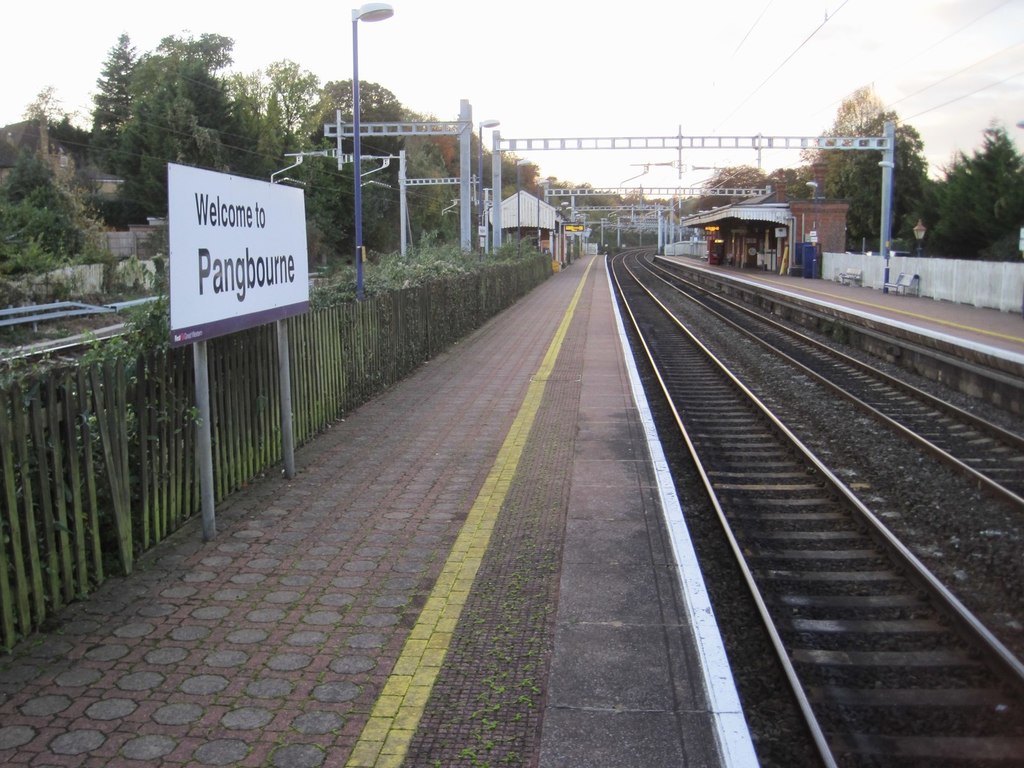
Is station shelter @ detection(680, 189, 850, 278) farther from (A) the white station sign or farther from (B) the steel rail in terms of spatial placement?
(A) the white station sign

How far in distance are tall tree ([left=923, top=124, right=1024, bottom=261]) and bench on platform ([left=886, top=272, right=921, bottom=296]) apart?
5.59 m

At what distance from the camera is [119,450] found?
5258 millimetres

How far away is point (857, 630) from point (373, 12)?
12.0 metres

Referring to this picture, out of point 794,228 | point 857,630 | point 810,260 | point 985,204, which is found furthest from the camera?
point 794,228

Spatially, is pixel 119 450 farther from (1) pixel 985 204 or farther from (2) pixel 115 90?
(2) pixel 115 90

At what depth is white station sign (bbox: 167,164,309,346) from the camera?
17.9 ft

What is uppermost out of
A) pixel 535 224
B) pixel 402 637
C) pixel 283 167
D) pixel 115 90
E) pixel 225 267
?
pixel 115 90

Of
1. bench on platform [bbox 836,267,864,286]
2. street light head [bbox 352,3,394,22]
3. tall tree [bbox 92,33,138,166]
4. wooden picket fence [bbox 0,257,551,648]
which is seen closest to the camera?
wooden picket fence [bbox 0,257,551,648]

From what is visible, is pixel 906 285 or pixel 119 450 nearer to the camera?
pixel 119 450

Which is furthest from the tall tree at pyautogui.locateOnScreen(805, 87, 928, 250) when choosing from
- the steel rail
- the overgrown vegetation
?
the steel rail

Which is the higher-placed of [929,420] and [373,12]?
[373,12]

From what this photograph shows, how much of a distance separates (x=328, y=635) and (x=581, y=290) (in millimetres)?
37778

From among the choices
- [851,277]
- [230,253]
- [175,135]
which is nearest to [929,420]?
[230,253]

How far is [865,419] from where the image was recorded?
11.4 m
